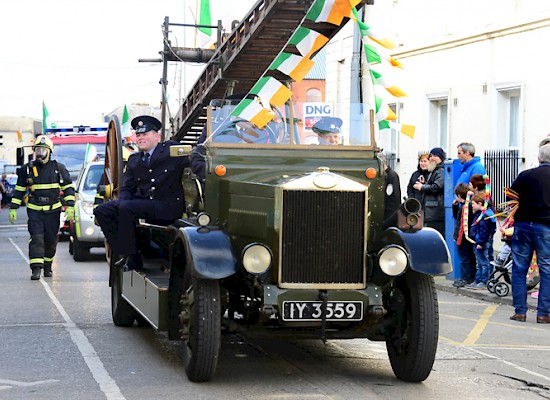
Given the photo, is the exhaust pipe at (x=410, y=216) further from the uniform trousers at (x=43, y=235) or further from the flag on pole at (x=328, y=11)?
the uniform trousers at (x=43, y=235)

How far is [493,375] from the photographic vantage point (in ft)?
27.3

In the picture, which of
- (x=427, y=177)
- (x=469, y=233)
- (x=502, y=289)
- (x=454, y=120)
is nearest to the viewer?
(x=502, y=289)

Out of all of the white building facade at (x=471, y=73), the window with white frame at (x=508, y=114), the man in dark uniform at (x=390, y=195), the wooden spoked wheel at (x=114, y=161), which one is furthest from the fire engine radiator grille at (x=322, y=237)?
the window with white frame at (x=508, y=114)

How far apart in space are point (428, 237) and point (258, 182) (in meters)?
1.30

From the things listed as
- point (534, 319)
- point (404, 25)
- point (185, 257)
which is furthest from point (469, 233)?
point (404, 25)

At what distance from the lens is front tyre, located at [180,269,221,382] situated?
24.7ft

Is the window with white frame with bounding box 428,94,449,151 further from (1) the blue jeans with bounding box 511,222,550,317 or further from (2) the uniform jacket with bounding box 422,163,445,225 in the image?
(1) the blue jeans with bounding box 511,222,550,317

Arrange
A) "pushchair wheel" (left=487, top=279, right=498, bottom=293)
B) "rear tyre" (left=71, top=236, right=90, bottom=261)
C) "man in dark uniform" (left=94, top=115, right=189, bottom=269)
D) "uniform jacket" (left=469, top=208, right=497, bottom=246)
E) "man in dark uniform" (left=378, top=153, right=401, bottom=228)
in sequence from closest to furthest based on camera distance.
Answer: "man in dark uniform" (left=378, top=153, right=401, bottom=228) < "man in dark uniform" (left=94, top=115, right=189, bottom=269) < "pushchair wheel" (left=487, top=279, right=498, bottom=293) < "uniform jacket" (left=469, top=208, right=497, bottom=246) < "rear tyre" (left=71, top=236, right=90, bottom=261)

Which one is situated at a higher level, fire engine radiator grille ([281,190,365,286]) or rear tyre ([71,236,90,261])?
fire engine radiator grille ([281,190,365,286])

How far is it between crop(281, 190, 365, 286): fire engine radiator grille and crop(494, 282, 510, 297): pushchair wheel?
6.60 m

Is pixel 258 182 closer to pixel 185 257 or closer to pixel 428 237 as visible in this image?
pixel 185 257

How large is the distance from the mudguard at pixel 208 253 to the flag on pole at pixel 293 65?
1.86m

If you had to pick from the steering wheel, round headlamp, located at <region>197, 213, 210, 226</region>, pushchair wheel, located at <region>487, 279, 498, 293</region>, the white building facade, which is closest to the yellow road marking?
pushchair wheel, located at <region>487, 279, 498, 293</region>

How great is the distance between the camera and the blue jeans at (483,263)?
48.3ft
